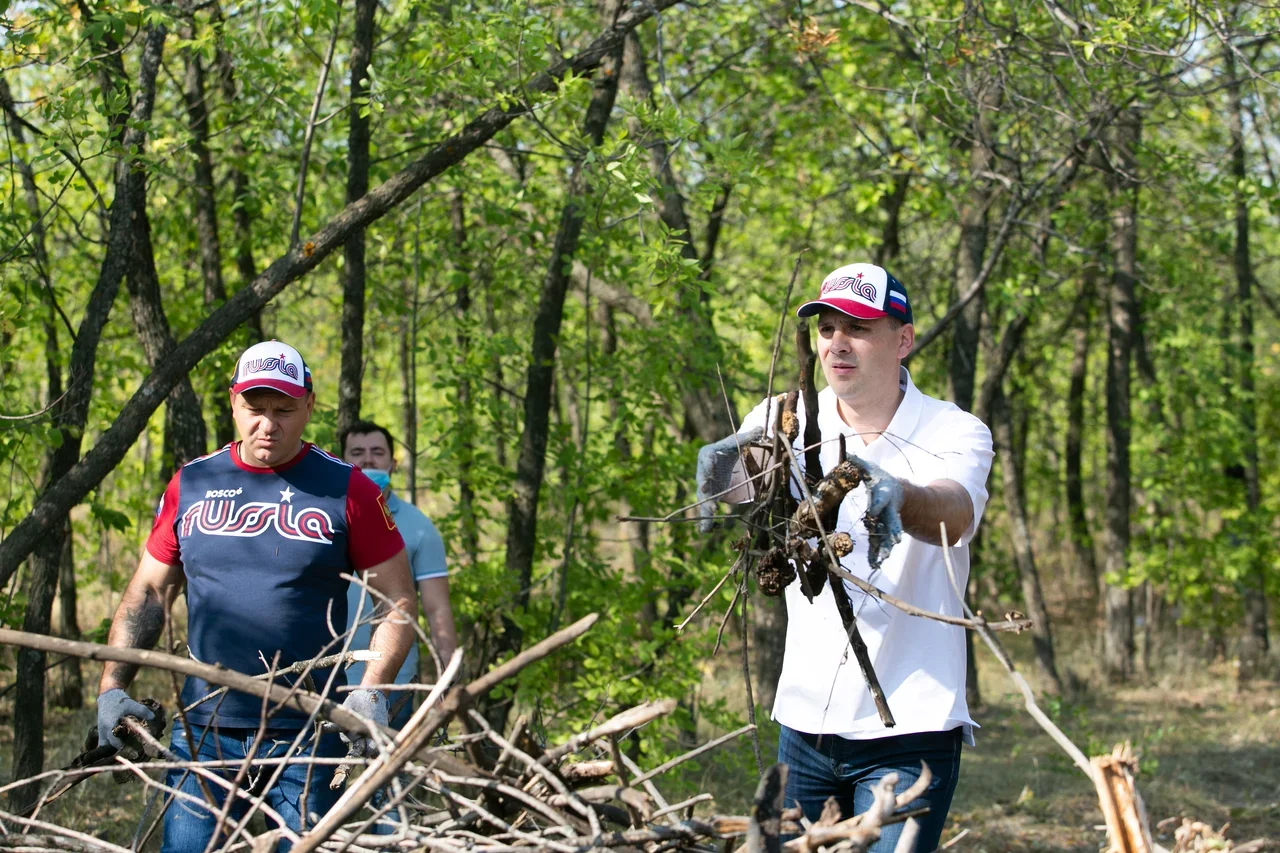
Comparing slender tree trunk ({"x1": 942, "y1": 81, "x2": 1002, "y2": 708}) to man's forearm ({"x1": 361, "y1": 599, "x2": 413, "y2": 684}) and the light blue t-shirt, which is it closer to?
the light blue t-shirt

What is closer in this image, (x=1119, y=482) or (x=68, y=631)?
(x=68, y=631)

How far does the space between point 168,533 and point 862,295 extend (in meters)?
1.92

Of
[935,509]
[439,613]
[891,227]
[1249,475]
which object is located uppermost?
[891,227]

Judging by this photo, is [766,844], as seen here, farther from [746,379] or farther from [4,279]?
[746,379]

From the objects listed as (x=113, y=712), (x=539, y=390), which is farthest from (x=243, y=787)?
(x=539, y=390)

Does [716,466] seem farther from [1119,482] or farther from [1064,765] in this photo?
[1119,482]

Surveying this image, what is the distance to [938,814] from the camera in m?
2.72

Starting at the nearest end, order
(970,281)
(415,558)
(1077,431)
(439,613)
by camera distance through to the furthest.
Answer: (439,613), (415,558), (970,281), (1077,431)

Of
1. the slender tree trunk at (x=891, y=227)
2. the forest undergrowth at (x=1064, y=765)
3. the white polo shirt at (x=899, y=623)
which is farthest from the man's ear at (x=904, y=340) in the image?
the slender tree trunk at (x=891, y=227)

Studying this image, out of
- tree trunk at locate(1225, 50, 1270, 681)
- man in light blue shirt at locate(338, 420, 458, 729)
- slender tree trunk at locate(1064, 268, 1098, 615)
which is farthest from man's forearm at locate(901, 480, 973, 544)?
slender tree trunk at locate(1064, 268, 1098, 615)

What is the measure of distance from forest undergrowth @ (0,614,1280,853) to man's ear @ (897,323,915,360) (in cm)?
265

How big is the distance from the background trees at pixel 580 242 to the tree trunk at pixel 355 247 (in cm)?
2

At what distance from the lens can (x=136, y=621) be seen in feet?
10.8

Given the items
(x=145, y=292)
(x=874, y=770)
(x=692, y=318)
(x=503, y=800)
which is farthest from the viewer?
(x=692, y=318)
